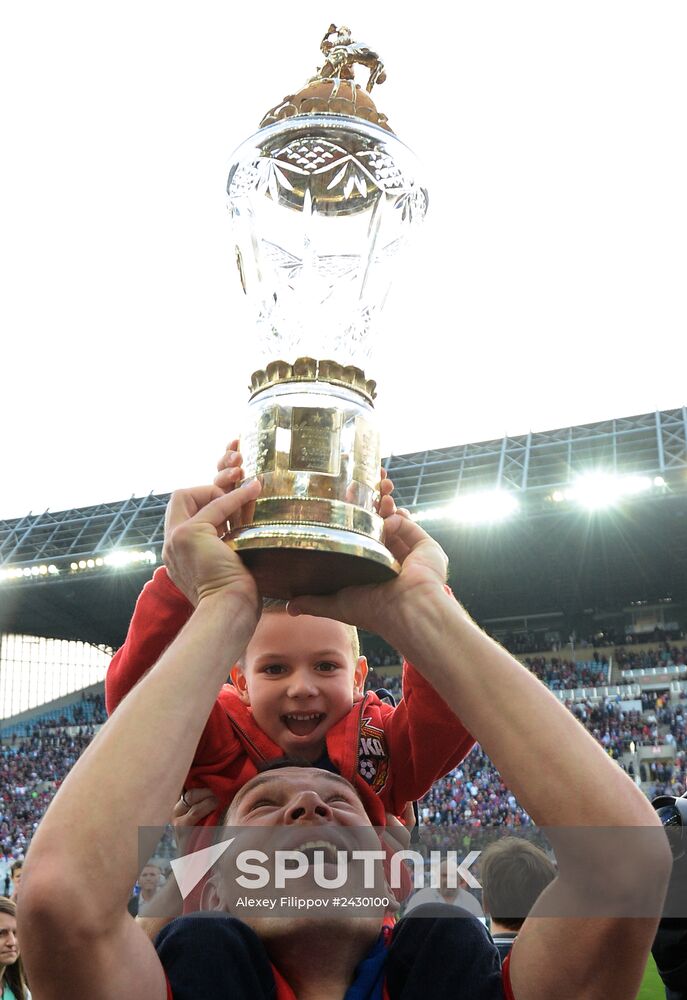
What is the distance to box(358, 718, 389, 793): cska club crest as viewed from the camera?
1812 mm

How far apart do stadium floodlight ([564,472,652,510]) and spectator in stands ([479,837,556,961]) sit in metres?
19.9

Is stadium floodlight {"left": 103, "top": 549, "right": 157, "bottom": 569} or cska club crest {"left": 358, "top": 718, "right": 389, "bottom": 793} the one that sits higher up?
stadium floodlight {"left": 103, "top": 549, "right": 157, "bottom": 569}

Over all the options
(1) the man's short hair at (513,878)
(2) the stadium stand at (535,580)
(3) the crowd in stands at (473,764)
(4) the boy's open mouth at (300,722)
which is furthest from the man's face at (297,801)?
(2) the stadium stand at (535,580)

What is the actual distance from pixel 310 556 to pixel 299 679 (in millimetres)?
394

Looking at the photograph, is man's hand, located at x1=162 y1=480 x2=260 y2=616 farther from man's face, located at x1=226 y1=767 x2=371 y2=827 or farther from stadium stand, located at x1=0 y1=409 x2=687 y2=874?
stadium stand, located at x1=0 y1=409 x2=687 y2=874

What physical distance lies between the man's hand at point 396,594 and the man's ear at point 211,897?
0.55 m

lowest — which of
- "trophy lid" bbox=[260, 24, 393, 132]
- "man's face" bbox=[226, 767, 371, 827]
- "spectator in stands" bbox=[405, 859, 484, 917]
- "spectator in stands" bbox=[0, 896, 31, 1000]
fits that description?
"spectator in stands" bbox=[0, 896, 31, 1000]

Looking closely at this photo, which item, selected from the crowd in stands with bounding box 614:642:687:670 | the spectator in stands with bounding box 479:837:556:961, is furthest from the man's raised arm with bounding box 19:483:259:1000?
the crowd in stands with bounding box 614:642:687:670

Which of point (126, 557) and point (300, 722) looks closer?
point (300, 722)

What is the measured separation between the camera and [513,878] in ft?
9.51

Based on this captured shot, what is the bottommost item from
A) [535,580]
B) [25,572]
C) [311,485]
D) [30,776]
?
[311,485]

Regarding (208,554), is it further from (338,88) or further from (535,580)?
(535,580)

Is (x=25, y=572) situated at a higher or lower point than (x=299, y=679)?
higher

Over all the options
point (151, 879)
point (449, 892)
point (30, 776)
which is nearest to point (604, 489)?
point (30, 776)
